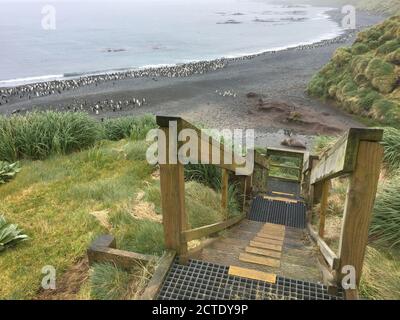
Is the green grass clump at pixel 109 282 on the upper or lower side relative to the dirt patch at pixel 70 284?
upper

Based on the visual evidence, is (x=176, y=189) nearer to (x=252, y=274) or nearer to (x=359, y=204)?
(x=252, y=274)

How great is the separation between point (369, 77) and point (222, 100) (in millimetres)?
11538

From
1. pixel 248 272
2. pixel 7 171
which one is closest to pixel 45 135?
pixel 7 171

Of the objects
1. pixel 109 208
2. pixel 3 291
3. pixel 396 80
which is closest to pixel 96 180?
pixel 109 208

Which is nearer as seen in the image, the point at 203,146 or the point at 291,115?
the point at 203,146

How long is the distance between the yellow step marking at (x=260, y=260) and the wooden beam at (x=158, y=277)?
739 mm

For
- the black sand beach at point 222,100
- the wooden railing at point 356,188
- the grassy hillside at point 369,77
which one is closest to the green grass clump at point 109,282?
the wooden railing at point 356,188

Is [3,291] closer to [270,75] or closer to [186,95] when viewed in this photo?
[186,95]

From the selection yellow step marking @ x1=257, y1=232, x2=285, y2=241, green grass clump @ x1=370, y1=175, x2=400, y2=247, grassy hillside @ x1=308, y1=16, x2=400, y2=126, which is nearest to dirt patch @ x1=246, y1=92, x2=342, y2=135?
grassy hillside @ x1=308, y1=16, x2=400, y2=126

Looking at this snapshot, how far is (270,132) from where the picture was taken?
76.0ft

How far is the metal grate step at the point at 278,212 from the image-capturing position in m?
6.68

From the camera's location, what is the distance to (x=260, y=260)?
3.40m

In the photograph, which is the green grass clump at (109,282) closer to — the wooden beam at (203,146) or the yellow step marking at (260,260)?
the yellow step marking at (260,260)

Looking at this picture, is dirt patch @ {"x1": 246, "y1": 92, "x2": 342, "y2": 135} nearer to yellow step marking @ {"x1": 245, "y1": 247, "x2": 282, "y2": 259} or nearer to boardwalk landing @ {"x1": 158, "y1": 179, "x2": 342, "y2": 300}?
boardwalk landing @ {"x1": 158, "y1": 179, "x2": 342, "y2": 300}
